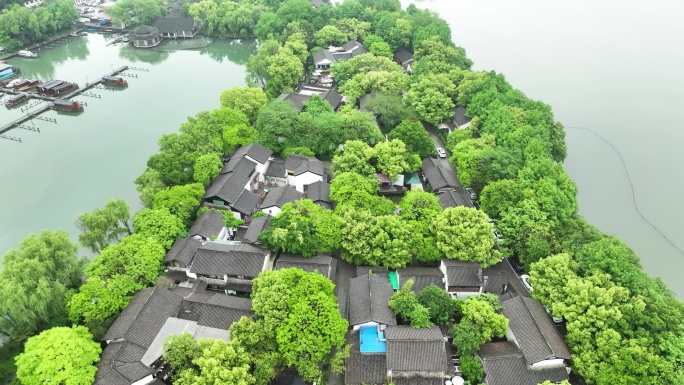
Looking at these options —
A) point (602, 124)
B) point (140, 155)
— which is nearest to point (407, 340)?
point (140, 155)

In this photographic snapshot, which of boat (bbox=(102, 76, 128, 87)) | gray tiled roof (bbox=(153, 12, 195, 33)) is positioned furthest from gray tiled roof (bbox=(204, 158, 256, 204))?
gray tiled roof (bbox=(153, 12, 195, 33))

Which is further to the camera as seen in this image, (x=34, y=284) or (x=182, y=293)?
(x=182, y=293)

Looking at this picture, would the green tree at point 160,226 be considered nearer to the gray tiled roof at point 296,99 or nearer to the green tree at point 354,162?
the green tree at point 354,162

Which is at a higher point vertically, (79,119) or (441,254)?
(441,254)

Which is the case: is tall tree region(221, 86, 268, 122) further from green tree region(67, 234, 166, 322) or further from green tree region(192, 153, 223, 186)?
green tree region(67, 234, 166, 322)

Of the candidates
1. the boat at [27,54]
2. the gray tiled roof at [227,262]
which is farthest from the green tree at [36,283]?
the boat at [27,54]

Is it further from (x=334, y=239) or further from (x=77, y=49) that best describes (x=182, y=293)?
(x=77, y=49)

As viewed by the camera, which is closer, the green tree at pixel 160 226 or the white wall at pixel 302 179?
the green tree at pixel 160 226
